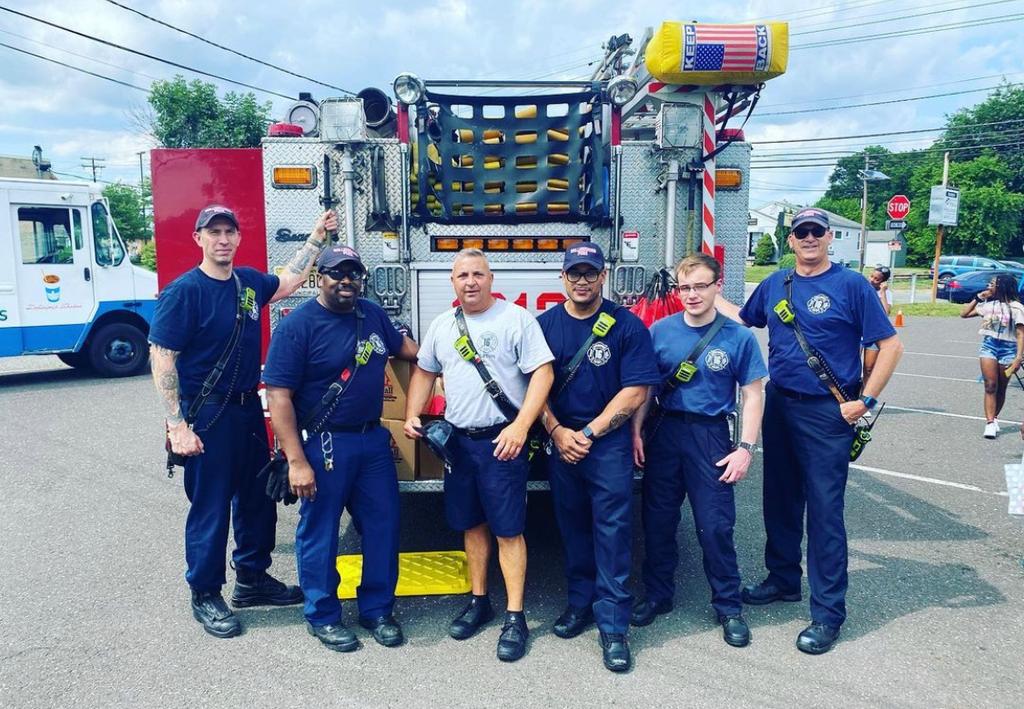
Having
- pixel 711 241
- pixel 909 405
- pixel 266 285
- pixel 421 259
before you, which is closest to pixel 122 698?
pixel 266 285

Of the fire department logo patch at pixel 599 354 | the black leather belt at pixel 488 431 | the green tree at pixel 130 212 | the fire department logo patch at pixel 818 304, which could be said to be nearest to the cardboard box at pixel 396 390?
the black leather belt at pixel 488 431

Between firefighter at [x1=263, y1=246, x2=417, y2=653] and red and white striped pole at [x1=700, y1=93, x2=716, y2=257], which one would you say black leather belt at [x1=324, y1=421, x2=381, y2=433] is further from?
red and white striped pole at [x1=700, y1=93, x2=716, y2=257]

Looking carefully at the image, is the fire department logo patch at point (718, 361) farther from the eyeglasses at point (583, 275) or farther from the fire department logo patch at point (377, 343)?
the fire department logo patch at point (377, 343)

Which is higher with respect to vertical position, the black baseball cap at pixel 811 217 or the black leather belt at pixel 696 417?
the black baseball cap at pixel 811 217

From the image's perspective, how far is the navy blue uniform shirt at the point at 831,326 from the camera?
3.62 m

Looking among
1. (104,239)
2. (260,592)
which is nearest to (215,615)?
(260,592)

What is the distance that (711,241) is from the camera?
4.75 meters

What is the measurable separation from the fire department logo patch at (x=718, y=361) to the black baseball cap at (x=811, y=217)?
2.40ft

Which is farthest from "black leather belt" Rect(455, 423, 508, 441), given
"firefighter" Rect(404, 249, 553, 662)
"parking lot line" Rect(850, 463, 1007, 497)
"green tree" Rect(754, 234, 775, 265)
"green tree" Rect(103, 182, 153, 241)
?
"green tree" Rect(754, 234, 775, 265)

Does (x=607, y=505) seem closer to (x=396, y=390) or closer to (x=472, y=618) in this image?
(x=472, y=618)

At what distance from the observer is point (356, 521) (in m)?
3.83

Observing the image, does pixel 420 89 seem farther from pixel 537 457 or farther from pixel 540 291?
pixel 537 457

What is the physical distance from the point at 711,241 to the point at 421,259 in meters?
1.81

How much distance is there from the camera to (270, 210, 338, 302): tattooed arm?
429cm
